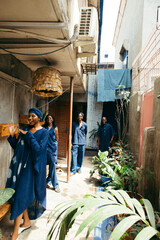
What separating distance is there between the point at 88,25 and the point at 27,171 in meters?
Answer: 2.90

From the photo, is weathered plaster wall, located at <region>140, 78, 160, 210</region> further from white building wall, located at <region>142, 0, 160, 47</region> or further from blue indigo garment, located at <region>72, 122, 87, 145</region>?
white building wall, located at <region>142, 0, 160, 47</region>

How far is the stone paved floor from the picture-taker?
238 cm

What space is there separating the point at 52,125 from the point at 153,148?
2442mm

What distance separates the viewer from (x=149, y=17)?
556cm

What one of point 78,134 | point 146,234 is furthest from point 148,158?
point 78,134

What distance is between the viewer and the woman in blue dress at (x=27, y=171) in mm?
2211

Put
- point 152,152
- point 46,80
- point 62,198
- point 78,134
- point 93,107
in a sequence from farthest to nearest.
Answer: point 93,107
point 78,134
point 62,198
point 46,80
point 152,152

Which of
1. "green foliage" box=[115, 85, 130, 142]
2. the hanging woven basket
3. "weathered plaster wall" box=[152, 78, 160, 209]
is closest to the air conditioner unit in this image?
the hanging woven basket

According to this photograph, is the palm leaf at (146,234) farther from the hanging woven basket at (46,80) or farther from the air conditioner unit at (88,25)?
the air conditioner unit at (88,25)

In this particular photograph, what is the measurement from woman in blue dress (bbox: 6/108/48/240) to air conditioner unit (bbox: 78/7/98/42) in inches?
70.9

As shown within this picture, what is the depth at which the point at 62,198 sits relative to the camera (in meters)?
3.46

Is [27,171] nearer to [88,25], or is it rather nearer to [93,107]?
[88,25]

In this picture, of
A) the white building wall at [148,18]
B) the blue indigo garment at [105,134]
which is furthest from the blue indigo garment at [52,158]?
the white building wall at [148,18]

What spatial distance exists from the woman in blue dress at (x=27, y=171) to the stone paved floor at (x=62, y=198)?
0.54ft
